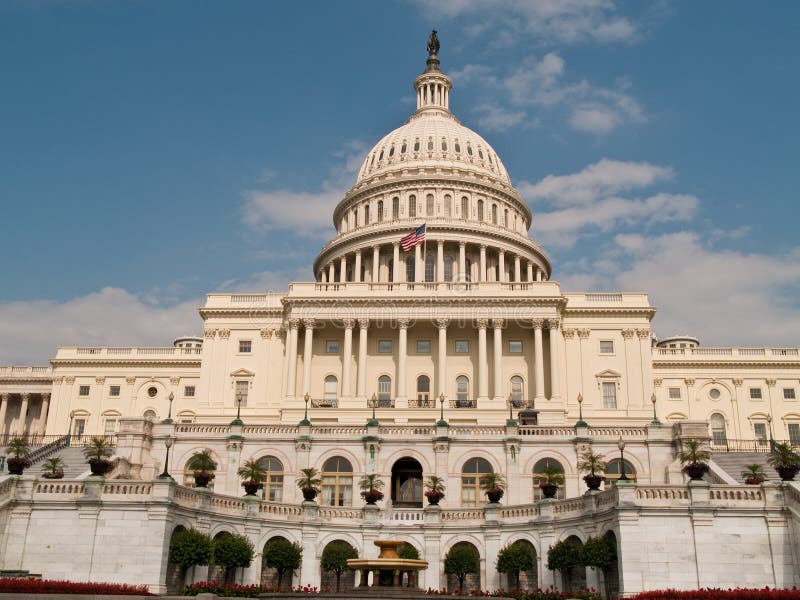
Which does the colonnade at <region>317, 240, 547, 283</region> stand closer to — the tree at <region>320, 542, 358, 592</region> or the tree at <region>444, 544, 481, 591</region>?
the tree at <region>444, 544, 481, 591</region>

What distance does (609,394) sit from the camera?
83.1 meters

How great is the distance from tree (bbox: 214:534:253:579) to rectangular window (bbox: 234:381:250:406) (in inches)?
1709

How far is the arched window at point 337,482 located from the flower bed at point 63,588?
17895 mm

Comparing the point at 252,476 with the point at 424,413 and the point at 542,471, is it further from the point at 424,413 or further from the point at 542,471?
the point at 424,413

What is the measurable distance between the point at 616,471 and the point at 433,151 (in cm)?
7455

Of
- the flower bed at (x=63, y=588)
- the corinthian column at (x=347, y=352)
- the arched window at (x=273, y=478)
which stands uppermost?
the corinthian column at (x=347, y=352)

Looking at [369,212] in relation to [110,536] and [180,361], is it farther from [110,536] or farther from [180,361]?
[110,536]

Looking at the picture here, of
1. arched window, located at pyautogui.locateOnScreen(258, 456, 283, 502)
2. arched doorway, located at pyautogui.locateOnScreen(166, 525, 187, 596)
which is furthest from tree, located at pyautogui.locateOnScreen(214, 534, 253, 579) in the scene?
arched window, located at pyautogui.locateOnScreen(258, 456, 283, 502)

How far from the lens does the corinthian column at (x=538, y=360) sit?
8025cm

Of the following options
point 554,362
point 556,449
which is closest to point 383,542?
point 556,449

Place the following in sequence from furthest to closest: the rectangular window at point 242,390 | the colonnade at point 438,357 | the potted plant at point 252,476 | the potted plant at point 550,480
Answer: the rectangular window at point 242,390
the colonnade at point 438,357
the potted plant at point 252,476
the potted plant at point 550,480

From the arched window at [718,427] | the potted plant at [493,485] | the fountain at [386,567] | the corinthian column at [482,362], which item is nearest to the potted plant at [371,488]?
the potted plant at [493,485]

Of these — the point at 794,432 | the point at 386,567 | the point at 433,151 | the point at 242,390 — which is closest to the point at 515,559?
the point at 386,567

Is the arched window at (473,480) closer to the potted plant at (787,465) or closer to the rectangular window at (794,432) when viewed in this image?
the potted plant at (787,465)
